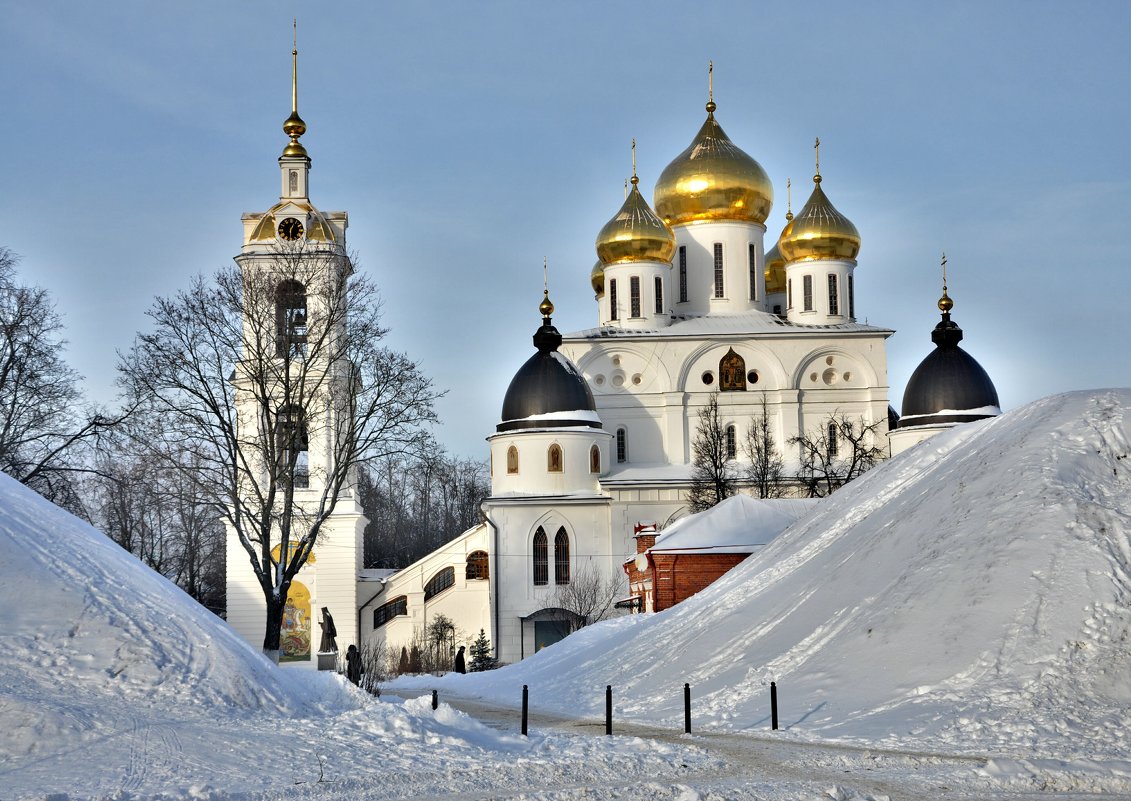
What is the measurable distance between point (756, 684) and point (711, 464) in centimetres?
2994

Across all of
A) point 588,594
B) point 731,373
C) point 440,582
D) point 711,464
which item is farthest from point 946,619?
point 440,582

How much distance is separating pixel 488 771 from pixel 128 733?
9.17 feet

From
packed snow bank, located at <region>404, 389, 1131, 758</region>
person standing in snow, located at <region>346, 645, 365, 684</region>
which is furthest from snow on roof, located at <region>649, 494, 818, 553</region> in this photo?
person standing in snow, located at <region>346, 645, 365, 684</region>

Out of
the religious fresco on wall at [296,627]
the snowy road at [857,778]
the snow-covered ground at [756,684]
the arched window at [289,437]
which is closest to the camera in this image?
the snowy road at [857,778]

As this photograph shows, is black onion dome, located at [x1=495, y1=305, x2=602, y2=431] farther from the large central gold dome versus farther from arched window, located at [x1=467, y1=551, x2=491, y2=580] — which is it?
the large central gold dome

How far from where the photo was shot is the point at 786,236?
52781mm

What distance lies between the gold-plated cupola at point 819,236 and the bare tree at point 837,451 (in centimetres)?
618

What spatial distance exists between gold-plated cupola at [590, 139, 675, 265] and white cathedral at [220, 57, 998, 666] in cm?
6

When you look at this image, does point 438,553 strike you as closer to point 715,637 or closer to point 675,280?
point 675,280

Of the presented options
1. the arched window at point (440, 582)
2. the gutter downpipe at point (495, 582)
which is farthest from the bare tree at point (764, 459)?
the arched window at point (440, 582)

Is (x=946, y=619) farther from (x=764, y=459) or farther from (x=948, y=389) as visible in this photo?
(x=948, y=389)

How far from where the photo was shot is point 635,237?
51375 millimetres

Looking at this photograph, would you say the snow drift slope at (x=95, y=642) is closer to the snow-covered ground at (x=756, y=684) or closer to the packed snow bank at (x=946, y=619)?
the snow-covered ground at (x=756, y=684)

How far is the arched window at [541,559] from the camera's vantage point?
155 feet
